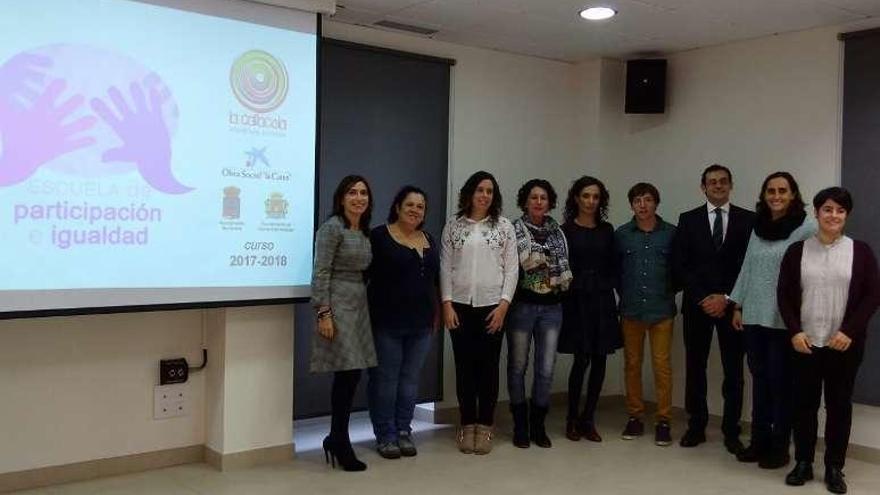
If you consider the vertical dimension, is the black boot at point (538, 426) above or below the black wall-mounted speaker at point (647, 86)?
below

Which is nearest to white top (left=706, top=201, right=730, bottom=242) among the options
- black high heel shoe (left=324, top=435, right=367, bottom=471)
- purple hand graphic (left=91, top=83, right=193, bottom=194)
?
black high heel shoe (left=324, top=435, right=367, bottom=471)

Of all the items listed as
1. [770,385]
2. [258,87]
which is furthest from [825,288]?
[258,87]

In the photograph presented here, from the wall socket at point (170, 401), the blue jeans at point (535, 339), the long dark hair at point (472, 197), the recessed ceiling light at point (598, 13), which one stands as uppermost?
the recessed ceiling light at point (598, 13)

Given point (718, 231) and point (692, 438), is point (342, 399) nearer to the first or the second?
point (692, 438)

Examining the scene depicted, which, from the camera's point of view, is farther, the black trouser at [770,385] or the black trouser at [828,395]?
the black trouser at [770,385]

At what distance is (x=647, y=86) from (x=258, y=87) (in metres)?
2.75

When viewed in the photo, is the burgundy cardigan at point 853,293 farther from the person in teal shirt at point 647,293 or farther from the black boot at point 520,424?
the black boot at point 520,424

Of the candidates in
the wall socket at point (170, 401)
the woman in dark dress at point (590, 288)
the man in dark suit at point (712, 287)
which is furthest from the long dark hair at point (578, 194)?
the wall socket at point (170, 401)

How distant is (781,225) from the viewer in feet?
13.3

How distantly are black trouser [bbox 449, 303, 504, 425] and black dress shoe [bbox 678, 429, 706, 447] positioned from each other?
1120mm

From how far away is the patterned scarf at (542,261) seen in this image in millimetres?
4375

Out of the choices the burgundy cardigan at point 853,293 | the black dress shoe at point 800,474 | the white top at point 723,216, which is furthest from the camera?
the white top at point 723,216

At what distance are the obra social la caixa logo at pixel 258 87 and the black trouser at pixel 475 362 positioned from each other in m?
1.36

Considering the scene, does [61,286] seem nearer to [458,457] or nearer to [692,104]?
[458,457]
